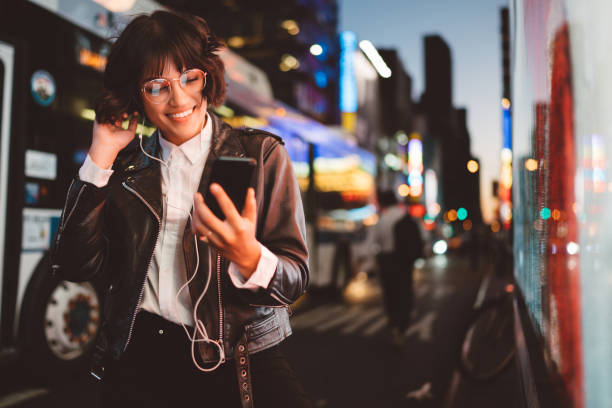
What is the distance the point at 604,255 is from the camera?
3.37 ft

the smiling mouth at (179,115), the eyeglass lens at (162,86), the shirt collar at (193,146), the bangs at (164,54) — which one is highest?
the bangs at (164,54)

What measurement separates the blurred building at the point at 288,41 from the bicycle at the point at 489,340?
3819 millimetres

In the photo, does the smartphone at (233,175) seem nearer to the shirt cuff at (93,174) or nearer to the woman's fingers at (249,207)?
the woman's fingers at (249,207)

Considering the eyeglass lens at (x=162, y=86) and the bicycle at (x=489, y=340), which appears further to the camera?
the bicycle at (x=489, y=340)

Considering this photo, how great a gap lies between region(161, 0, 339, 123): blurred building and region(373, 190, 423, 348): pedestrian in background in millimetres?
3179

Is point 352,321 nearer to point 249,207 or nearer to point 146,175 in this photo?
point 146,175

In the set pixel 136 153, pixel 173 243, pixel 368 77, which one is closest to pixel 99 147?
pixel 136 153

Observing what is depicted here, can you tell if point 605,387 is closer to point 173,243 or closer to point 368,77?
point 173,243

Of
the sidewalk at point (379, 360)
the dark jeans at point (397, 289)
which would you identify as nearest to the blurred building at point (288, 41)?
the sidewalk at point (379, 360)

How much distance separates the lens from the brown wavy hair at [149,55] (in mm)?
1657

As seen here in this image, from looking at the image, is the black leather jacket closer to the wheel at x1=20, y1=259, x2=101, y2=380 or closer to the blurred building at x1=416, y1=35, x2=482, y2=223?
the wheel at x1=20, y1=259, x2=101, y2=380

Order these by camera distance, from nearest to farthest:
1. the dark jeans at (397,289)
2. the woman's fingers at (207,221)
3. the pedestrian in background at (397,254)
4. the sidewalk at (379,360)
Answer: the woman's fingers at (207,221) → the sidewalk at (379,360) → the dark jeans at (397,289) → the pedestrian in background at (397,254)

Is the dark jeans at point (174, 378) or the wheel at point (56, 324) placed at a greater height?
the dark jeans at point (174, 378)

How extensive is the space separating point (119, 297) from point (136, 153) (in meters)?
0.46
